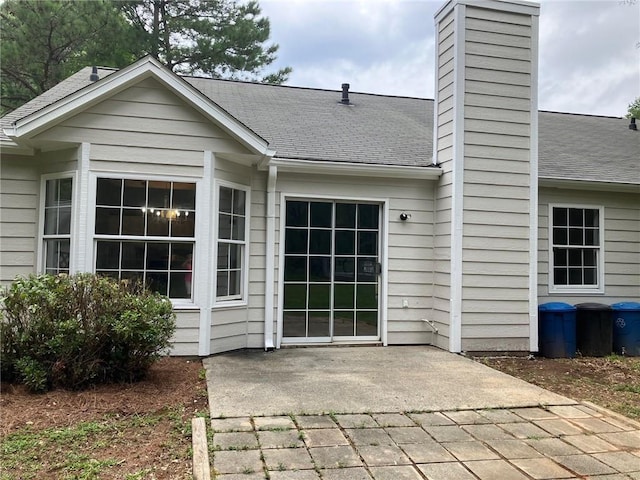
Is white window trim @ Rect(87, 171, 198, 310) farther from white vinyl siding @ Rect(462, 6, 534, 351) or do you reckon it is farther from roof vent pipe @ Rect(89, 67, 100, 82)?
white vinyl siding @ Rect(462, 6, 534, 351)

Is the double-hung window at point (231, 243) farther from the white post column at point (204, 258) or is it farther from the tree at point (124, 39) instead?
the tree at point (124, 39)

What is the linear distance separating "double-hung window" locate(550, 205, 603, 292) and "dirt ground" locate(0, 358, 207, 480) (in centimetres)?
610

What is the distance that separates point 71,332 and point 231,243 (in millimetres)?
2480

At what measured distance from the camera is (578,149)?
9.19 m

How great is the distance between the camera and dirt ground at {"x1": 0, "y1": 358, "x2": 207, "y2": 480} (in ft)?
9.87

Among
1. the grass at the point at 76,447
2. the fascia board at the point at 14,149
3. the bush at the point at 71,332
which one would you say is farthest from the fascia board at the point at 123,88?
the grass at the point at 76,447

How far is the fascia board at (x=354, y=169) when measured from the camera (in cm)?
653

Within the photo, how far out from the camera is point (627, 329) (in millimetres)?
7035

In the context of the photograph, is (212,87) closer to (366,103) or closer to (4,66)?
(366,103)

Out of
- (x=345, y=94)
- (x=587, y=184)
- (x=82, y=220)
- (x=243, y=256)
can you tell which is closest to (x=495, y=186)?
(x=587, y=184)

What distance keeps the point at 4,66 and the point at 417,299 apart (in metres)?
15.6

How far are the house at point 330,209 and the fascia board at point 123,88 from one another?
17mm

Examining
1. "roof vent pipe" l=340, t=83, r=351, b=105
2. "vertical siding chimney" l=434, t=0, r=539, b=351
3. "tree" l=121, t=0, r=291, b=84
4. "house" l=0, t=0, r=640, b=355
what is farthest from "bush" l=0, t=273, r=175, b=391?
"tree" l=121, t=0, r=291, b=84

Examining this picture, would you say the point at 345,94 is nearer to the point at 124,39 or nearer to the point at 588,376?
the point at 588,376
